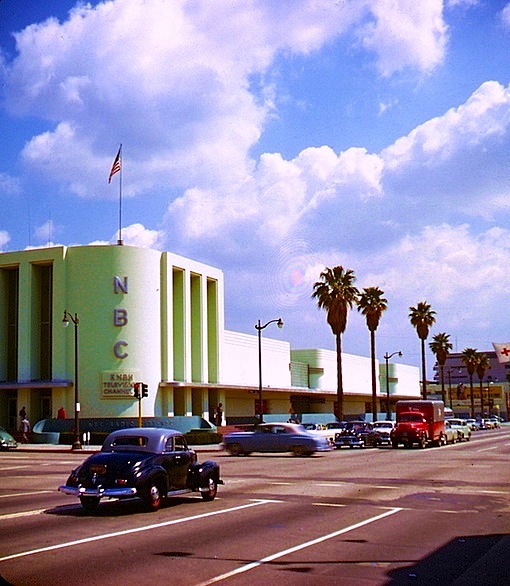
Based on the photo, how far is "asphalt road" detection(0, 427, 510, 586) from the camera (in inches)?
399

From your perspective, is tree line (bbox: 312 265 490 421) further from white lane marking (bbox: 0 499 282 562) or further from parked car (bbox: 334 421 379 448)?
white lane marking (bbox: 0 499 282 562)

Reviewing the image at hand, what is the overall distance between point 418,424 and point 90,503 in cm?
3059

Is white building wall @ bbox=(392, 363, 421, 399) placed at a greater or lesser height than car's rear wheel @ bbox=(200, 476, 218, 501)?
greater

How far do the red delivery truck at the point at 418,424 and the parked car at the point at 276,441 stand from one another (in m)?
7.25

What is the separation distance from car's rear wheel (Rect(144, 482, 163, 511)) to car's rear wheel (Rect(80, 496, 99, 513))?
3.05 feet

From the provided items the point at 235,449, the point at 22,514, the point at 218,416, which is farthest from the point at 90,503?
the point at 218,416

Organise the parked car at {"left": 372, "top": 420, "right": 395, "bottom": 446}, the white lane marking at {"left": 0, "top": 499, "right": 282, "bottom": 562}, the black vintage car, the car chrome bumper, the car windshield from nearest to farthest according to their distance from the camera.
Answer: the white lane marking at {"left": 0, "top": 499, "right": 282, "bottom": 562}, the car chrome bumper, the black vintage car, the car windshield, the parked car at {"left": 372, "top": 420, "right": 395, "bottom": 446}

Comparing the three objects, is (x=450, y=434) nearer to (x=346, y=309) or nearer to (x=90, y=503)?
(x=346, y=309)

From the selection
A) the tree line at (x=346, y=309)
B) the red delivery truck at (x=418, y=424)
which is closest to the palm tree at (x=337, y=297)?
the tree line at (x=346, y=309)

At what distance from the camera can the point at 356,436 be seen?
44.1m

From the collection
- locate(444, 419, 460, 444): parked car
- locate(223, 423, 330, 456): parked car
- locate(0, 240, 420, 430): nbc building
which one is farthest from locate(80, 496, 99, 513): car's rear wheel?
locate(444, 419, 460, 444): parked car

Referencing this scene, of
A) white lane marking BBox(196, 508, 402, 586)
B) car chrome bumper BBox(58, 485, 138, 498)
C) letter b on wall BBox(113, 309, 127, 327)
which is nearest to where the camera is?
white lane marking BBox(196, 508, 402, 586)

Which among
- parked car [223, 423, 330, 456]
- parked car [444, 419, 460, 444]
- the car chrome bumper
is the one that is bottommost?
parked car [444, 419, 460, 444]

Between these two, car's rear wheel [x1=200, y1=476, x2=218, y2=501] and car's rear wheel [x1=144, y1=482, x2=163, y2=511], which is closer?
car's rear wheel [x1=144, y1=482, x2=163, y2=511]
